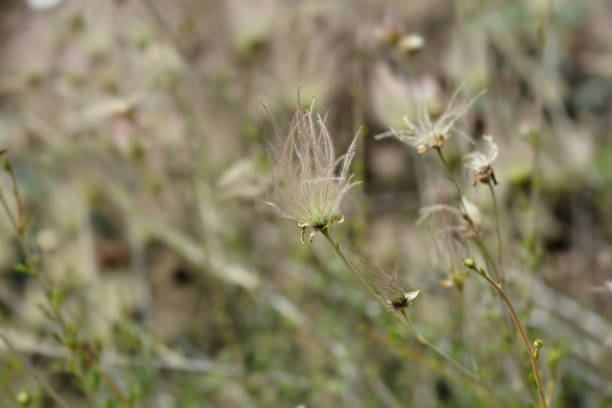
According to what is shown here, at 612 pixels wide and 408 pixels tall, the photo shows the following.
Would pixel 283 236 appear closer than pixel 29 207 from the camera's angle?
Yes

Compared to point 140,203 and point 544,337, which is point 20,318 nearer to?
point 140,203

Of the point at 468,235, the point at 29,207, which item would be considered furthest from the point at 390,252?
the point at 29,207

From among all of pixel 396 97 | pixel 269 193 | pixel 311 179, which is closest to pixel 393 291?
pixel 311 179

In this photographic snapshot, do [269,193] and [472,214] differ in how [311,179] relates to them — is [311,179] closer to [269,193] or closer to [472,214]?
[472,214]

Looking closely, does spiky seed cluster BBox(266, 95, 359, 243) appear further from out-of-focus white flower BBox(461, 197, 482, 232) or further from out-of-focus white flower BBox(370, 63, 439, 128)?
out-of-focus white flower BBox(370, 63, 439, 128)

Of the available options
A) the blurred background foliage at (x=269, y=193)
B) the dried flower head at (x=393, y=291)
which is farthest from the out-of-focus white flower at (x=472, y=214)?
the blurred background foliage at (x=269, y=193)

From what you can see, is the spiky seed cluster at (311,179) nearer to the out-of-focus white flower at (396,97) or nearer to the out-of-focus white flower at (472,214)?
the out-of-focus white flower at (472,214)
